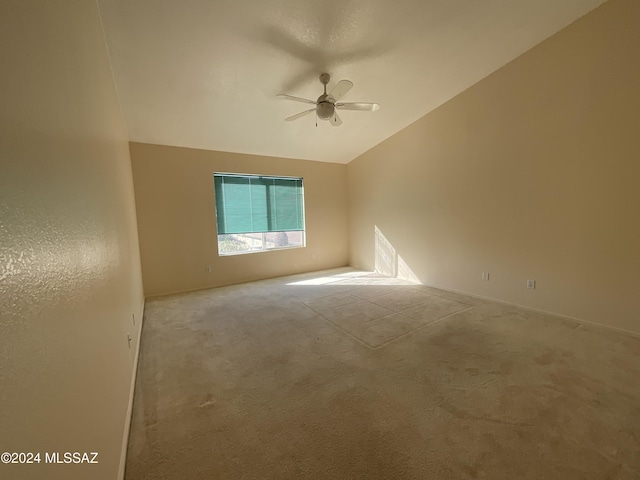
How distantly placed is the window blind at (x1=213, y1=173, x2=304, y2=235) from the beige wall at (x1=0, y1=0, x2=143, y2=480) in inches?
136

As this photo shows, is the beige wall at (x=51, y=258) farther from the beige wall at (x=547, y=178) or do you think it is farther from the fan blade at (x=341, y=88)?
the beige wall at (x=547, y=178)

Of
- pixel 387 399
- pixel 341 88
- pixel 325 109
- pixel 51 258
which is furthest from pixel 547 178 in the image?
pixel 51 258

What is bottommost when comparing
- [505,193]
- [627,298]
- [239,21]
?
[627,298]

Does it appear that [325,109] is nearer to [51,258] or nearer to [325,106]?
[325,106]

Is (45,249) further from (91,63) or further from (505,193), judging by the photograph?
(505,193)

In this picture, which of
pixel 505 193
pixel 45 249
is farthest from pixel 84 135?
pixel 505 193

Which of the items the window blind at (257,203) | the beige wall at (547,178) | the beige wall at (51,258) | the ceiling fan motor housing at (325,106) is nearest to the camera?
the beige wall at (51,258)

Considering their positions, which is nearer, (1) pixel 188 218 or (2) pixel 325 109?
(2) pixel 325 109

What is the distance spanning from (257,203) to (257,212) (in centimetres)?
18

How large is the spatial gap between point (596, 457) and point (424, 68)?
3.78m

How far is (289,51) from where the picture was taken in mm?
2600

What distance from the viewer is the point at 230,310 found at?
3504 mm

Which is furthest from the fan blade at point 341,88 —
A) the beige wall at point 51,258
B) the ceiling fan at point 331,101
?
the beige wall at point 51,258

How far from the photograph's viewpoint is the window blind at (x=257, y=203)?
4.77 m
